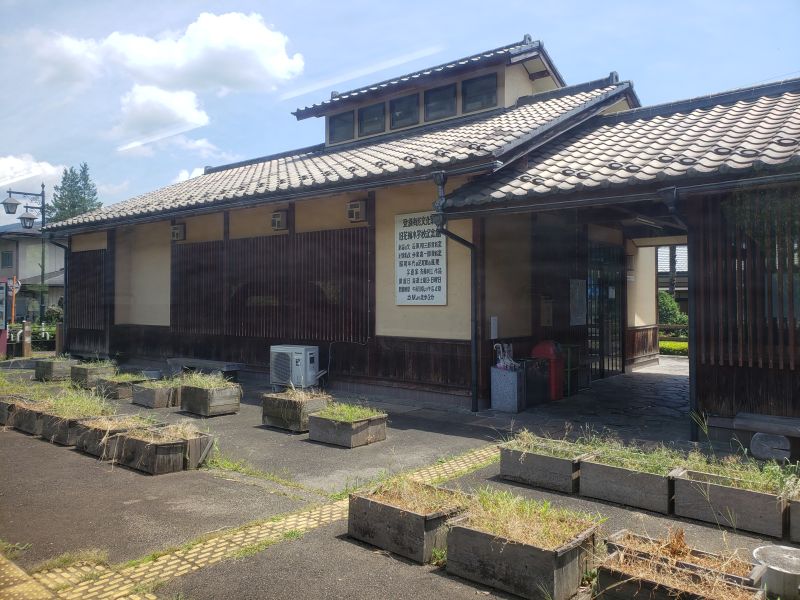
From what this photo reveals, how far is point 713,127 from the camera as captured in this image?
8.45m

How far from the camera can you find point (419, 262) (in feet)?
32.2

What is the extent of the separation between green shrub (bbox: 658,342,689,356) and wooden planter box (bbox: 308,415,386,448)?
557 inches

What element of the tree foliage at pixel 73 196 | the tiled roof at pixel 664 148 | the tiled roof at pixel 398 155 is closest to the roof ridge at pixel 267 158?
the tiled roof at pixel 398 155

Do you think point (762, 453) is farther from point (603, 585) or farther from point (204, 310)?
point (204, 310)

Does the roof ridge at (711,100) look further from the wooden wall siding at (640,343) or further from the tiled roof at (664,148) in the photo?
the wooden wall siding at (640,343)

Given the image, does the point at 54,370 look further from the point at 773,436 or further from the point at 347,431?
the point at 773,436

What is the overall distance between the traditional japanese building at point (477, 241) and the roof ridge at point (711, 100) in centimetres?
4

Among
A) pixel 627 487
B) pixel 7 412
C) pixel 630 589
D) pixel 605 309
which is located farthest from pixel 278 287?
pixel 630 589

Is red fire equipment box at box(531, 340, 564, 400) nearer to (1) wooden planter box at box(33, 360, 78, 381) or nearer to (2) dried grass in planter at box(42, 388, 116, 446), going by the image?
(2) dried grass in planter at box(42, 388, 116, 446)

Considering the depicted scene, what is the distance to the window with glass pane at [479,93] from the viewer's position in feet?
41.0

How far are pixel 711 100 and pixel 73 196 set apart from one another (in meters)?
65.6

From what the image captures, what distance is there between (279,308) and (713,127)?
837 centimetres

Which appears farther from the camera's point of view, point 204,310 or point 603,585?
point 204,310

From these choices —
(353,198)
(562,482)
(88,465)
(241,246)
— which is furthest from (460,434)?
(241,246)
